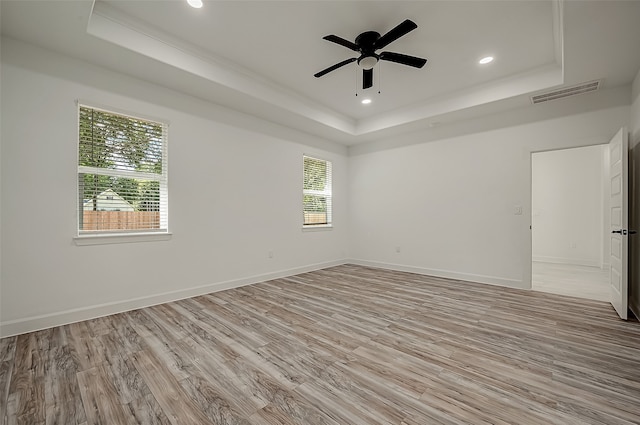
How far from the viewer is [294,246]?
5.26 metres

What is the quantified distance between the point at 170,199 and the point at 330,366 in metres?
2.93

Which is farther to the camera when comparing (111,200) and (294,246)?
(294,246)

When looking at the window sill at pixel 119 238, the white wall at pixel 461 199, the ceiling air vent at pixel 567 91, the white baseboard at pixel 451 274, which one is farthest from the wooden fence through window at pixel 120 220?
the ceiling air vent at pixel 567 91

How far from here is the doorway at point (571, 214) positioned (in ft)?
18.4

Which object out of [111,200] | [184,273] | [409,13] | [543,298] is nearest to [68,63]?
[111,200]

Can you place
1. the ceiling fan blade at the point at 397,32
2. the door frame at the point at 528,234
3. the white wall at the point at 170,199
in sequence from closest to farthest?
1. the ceiling fan blade at the point at 397,32
2. the white wall at the point at 170,199
3. the door frame at the point at 528,234

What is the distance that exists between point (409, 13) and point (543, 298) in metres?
3.96

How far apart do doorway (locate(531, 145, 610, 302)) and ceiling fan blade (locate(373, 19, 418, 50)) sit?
4.77m

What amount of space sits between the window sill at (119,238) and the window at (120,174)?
0.08 m

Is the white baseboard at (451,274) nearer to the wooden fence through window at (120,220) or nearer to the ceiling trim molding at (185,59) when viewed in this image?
the ceiling trim molding at (185,59)

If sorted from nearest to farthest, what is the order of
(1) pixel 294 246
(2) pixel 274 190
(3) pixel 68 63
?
(3) pixel 68 63, (2) pixel 274 190, (1) pixel 294 246

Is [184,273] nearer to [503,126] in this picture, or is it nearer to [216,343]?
[216,343]

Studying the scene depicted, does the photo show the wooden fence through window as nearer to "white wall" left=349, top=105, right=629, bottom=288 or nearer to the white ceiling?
the white ceiling

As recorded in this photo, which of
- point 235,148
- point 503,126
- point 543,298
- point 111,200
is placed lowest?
point 543,298
